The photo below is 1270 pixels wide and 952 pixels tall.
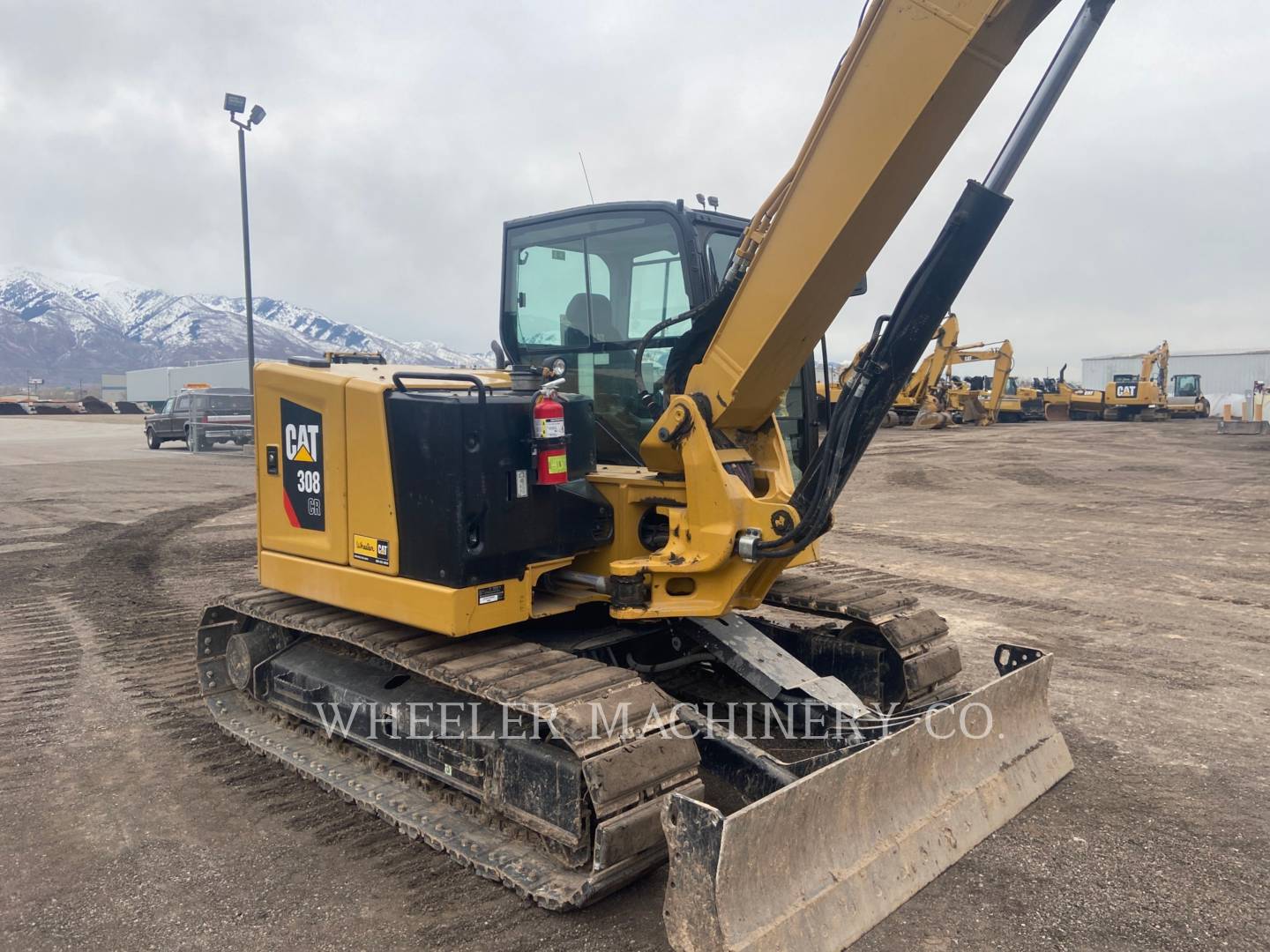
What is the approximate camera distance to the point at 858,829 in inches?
129

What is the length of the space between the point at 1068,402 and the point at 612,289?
40.8 m

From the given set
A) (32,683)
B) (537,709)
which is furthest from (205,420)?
(537,709)

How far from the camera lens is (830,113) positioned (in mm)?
3363

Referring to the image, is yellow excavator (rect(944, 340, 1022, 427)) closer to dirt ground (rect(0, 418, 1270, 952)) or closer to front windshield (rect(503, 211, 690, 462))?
dirt ground (rect(0, 418, 1270, 952))

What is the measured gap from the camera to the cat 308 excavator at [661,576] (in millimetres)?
3154

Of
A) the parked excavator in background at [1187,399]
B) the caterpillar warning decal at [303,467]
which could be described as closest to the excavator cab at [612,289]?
the caterpillar warning decal at [303,467]

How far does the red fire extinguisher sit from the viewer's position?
381 cm

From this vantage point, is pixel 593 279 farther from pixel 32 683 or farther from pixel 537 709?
pixel 32 683

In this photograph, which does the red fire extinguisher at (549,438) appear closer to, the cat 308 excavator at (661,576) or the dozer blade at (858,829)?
the cat 308 excavator at (661,576)

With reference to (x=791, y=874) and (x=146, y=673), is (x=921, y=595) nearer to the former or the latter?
(x=791, y=874)

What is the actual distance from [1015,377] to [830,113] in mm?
44920

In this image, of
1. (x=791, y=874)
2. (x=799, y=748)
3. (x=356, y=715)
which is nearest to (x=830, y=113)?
(x=791, y=874)

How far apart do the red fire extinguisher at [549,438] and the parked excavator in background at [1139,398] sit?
135ft

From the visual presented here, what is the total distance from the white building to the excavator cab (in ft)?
134
